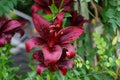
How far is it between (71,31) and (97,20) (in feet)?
1.77

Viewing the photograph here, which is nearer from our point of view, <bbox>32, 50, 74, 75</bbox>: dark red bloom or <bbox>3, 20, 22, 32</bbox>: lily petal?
<bbox>32, 50, 74, 75</bbox>: dark red bloom

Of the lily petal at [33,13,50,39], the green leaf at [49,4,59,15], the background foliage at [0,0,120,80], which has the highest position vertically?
the green leaf at [49,4,59,15]

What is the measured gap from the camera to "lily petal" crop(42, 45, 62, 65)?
1.08 metres

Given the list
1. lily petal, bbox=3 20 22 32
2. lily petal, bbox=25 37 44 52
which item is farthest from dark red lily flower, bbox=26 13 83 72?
lily petal, bbox=3 20 22 32

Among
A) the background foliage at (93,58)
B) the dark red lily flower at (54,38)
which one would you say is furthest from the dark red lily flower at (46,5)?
the dark red lily flower at (54,38)

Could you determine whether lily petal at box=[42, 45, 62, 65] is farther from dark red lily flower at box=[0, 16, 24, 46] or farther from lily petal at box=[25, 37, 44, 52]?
dark red lily flower at box=[0, 16, 24, 46]

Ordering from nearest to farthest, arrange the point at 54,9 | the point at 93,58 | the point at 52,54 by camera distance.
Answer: the point at 52,54, the point at 54,9, the point at 93,58

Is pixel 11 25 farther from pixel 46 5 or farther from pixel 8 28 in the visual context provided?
pixel 46 5

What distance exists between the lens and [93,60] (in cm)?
166

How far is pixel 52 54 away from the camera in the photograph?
109cm

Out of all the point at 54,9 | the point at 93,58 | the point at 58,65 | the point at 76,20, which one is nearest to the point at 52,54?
the point at 58,65

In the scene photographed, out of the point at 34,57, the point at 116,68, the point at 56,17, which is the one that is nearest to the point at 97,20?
the point at 116,68

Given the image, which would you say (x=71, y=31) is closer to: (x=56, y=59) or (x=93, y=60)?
(x=56, y=59)

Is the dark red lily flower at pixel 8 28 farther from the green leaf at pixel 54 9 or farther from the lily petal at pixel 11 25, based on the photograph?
the green leaf at pixel 54 9
